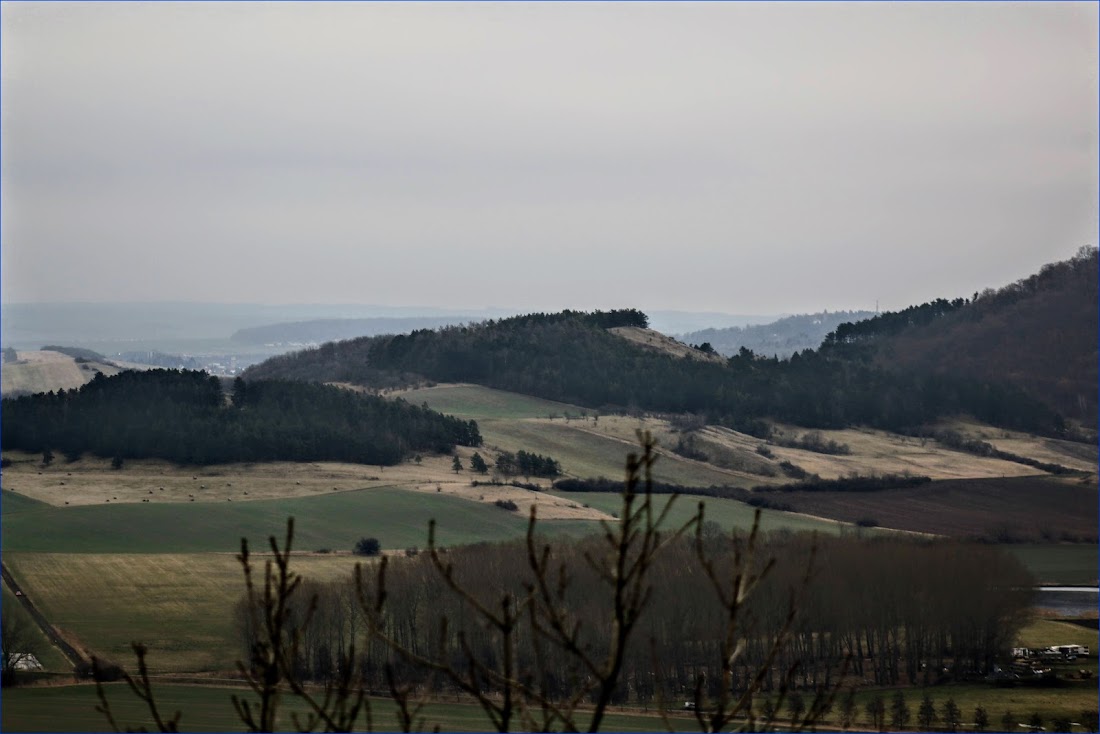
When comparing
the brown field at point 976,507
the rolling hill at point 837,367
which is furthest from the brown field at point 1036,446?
the brown field at point 976,507

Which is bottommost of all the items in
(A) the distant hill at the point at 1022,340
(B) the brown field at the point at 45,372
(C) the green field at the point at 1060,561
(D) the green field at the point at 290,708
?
(D) the green field at the point at 290,708

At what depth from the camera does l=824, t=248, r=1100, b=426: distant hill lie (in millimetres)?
105938

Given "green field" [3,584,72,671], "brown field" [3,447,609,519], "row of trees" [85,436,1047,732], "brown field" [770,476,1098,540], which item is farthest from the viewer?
"brown field" [770,476,1098,540]

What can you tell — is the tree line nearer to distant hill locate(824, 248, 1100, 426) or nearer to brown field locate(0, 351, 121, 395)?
distant hill locate(824, 248, 1100, 426)

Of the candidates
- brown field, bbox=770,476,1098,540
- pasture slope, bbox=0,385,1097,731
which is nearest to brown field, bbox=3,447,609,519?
pasture slope, bbox=0,385,1097,731

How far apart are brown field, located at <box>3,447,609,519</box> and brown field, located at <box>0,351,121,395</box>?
2436 cm

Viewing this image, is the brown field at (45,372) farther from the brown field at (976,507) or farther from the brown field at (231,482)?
the brown field at (976,507)

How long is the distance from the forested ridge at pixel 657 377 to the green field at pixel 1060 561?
40992mm

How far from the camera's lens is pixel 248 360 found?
17625cm

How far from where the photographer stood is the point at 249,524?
58250mm

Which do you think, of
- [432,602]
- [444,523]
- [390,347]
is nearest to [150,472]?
[444,523]

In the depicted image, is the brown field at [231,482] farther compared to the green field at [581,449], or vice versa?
the green field at [581,449]

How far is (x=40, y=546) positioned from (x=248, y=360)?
127m

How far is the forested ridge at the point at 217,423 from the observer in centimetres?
7862
